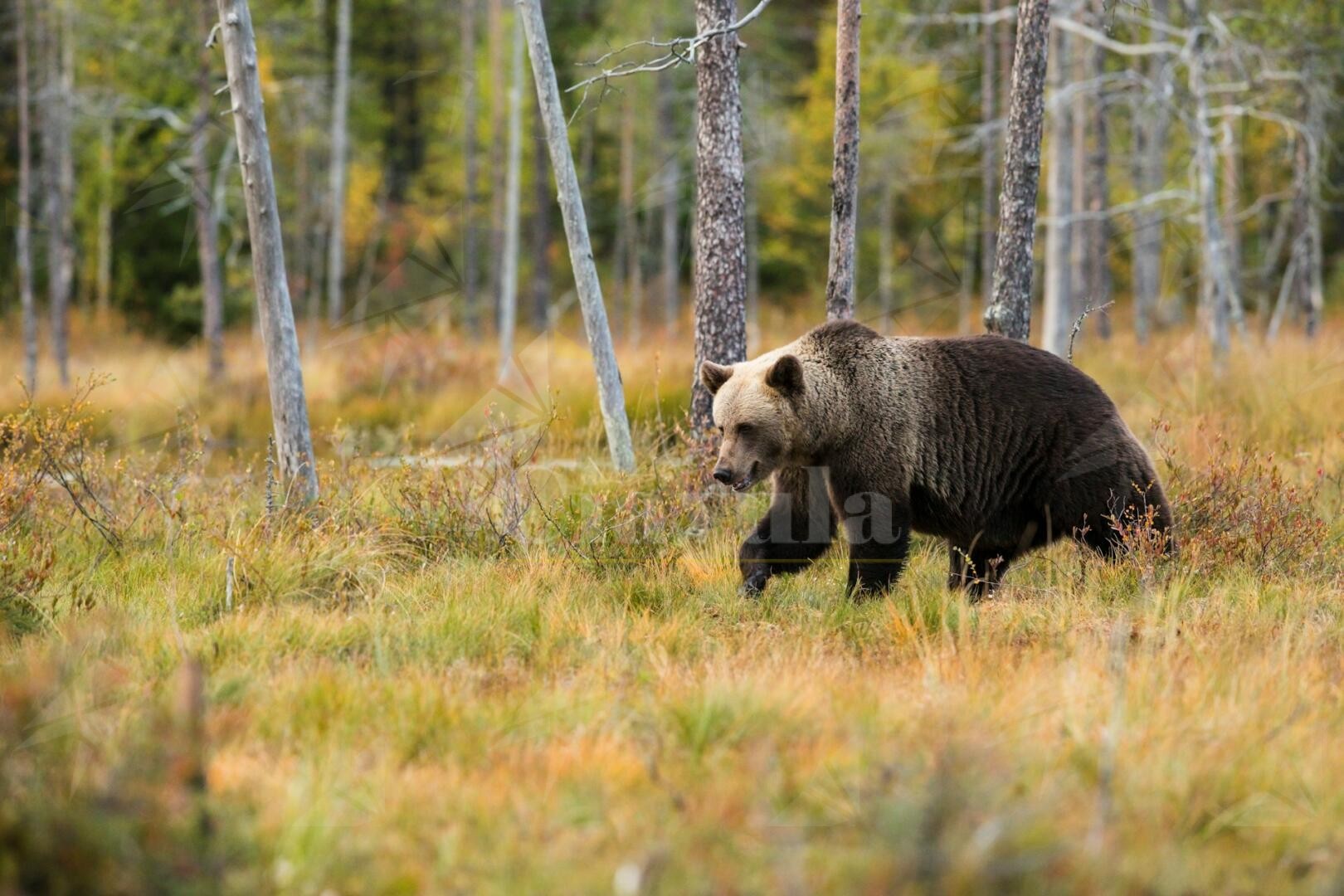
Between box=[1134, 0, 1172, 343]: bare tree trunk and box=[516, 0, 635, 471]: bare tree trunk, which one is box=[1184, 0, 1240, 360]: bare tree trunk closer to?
box=[1134, 0, 1172, 343]: bare tree trunk

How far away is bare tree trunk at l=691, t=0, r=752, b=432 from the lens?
8266mm

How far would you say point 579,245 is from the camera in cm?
840

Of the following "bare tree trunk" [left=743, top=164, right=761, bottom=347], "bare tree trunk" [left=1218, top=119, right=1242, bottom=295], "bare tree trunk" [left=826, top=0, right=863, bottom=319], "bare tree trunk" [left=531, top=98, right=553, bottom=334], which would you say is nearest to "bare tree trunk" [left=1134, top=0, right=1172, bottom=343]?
"bare tree trunk" [left=1218, top=119, right=1242, bottom=295]

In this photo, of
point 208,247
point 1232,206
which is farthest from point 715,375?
point 1232,206

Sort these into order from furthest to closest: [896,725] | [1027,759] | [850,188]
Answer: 1. [850,188]
2. [896,725]
3. [1027,759]

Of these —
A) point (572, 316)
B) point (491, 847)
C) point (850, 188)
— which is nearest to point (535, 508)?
point (850, 188)

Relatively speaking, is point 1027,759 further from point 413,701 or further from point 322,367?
point 322,367

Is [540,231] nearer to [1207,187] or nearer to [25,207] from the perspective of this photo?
[25,207]

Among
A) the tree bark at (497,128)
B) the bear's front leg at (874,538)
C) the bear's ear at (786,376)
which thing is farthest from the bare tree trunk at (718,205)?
the tree bark at (497,128)

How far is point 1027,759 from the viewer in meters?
3.74

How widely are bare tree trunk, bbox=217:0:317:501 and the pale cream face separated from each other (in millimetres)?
2508

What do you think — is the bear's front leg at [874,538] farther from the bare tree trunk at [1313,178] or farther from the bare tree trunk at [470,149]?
the bare tree trunk at [470,149]

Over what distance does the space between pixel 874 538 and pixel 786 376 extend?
0.89 m

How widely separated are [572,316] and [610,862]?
87.7 ft
